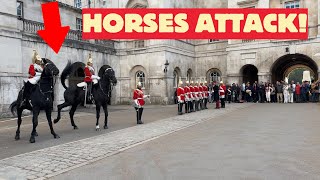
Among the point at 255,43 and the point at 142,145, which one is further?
the point at 255,43

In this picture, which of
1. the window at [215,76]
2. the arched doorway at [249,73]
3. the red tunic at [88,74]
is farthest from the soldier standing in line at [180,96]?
the window at [215,76]

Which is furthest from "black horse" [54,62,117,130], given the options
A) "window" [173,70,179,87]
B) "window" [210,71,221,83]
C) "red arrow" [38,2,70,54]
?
"window" [210,71,221,83]

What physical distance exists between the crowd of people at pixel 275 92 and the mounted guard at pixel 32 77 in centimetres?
1995

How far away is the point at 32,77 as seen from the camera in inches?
356

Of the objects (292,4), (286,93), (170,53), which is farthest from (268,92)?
(170,53)

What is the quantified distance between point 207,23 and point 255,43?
→ 10.6 metres

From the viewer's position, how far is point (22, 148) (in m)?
7.91

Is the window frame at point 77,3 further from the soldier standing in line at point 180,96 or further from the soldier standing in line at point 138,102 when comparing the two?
the soldier standing in line at point 138,102

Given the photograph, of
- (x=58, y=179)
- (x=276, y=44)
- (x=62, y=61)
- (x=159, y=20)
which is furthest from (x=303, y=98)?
(x=58, y=179)

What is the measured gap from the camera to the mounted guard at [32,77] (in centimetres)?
903

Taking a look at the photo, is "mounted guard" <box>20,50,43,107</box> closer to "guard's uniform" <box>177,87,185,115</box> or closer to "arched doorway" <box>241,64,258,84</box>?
"guard's uniform" <box>177,87,185,115</box>

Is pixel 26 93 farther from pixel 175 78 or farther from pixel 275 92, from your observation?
pixel 275 92

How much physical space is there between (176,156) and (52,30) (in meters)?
15.2

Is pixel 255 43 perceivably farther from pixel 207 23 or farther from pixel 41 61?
pixel 41 61
